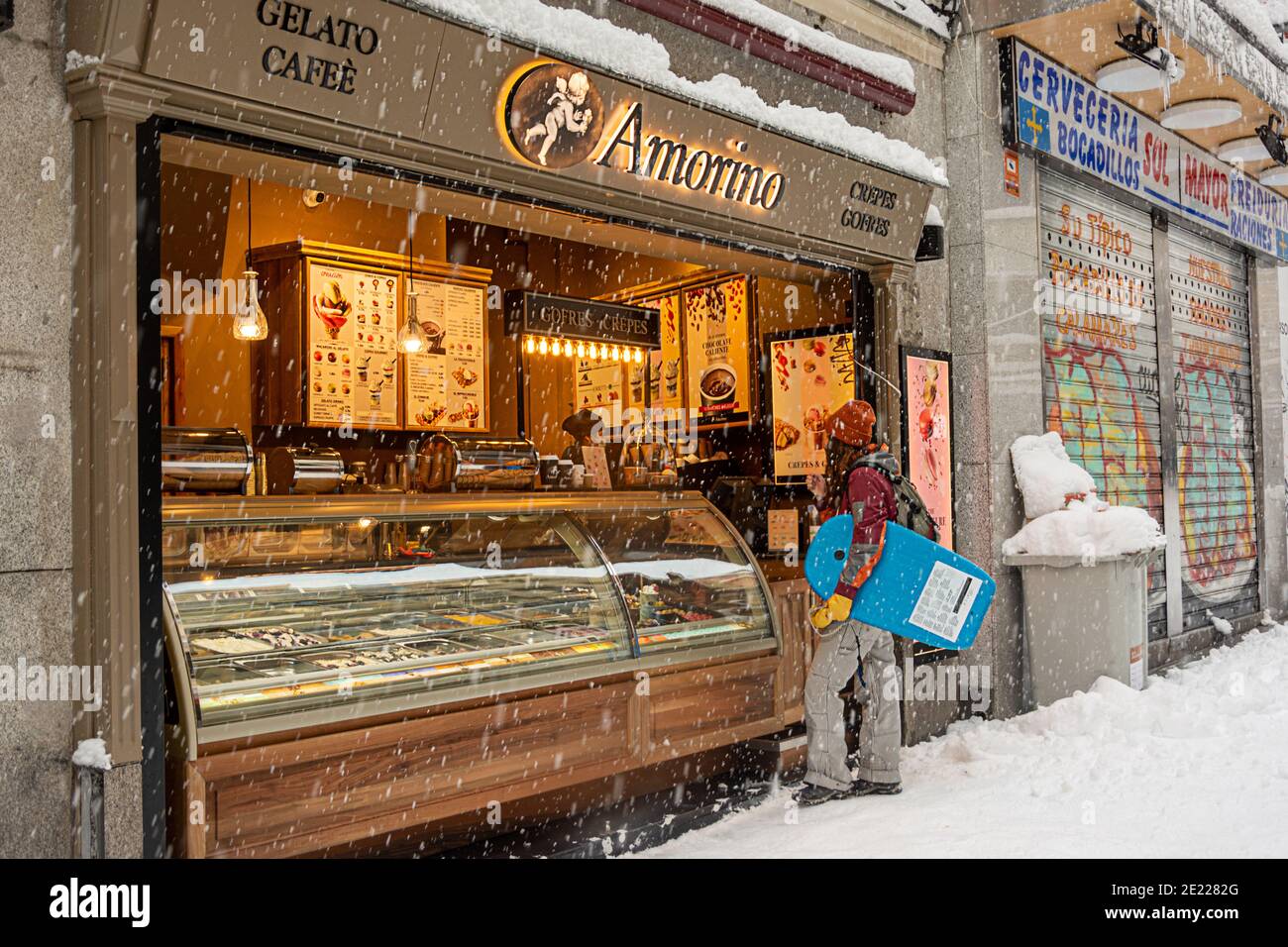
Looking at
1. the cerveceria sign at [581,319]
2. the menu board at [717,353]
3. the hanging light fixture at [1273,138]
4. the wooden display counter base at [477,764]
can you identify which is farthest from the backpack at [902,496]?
the hanging light fixture at [1273,138]

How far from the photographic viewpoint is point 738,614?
6.05 meters

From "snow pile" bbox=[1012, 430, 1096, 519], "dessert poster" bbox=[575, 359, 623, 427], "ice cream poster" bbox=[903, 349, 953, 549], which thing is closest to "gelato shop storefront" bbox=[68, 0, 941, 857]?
"ice cream poster" bbox=[903, 349, 953, 549]

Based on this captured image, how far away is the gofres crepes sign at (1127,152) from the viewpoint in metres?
8.41

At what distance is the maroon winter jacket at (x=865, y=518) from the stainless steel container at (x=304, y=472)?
2619 millimetres

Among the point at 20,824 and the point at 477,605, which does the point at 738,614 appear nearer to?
the point at 477,605

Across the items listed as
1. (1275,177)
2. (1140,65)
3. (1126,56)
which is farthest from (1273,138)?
(1140,65)

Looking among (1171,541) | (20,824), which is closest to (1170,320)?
(1171,541)

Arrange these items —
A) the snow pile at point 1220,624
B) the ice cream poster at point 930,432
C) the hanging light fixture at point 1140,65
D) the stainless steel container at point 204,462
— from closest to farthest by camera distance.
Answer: the stainless steel container at point 204,462 → the ice cream poster at point 930,432 → the hanging light fixture at point 1140,65 → the snow pile at point 1220,624

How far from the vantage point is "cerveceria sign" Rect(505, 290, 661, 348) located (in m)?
9.40

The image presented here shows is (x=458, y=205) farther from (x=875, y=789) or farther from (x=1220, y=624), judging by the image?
(x=1220, y=624)

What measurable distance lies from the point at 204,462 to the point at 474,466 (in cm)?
143

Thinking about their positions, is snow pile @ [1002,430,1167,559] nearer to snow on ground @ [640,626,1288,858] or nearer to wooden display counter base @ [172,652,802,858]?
snow on ground @ [640,626,1288,858]

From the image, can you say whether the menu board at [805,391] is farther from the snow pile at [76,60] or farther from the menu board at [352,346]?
the snow pile at [76,60]

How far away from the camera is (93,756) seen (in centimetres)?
350
